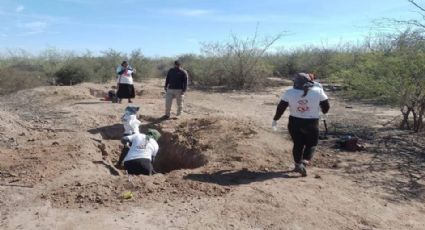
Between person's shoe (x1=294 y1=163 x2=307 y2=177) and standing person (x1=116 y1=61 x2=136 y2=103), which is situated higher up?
standing person (x1=116 y1=61 x2=136 y2=103)

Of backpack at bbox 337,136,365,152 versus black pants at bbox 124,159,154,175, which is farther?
backpack at bbox 337,136,365,152

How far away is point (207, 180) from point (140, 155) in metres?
1.75

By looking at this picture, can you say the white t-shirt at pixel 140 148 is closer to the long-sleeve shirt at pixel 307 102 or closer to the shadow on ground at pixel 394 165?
the long-sleeve shirt at pixel 307 102

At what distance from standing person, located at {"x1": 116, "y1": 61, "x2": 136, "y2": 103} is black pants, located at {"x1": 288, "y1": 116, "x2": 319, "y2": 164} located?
30.1 feet

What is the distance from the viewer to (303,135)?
8836 millimetres

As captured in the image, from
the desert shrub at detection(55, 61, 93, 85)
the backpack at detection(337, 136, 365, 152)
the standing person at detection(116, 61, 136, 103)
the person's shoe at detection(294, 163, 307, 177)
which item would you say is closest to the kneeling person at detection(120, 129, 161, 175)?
the person's shoe at detection(294, 163, 307, 177)

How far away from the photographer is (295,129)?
28.9 feet

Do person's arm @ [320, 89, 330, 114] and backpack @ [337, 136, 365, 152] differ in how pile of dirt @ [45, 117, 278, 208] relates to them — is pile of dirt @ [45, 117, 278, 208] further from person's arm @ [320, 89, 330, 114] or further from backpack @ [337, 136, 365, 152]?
backpack @ [337, 136, 365, 152]

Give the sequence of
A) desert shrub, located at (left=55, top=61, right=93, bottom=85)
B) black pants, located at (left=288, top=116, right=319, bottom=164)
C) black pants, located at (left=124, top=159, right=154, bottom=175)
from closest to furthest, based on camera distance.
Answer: black pants, located at (left=288, top=116, right=319, bottom=164), black pants, located at (left=124, top=159, right=154, bottom=175), desert shrub, located at (left=55, top=61, right=93, bottom=85)

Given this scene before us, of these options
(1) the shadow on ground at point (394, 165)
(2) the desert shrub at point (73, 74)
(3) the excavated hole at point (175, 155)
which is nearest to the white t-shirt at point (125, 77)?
(3) the excavated hole at point (175, 155)

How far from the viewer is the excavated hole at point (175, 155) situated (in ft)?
36.4

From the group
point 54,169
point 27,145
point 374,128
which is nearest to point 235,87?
point 374,128

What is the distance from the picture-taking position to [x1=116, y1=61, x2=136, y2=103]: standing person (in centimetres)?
1694

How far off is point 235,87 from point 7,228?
22.5 metres
